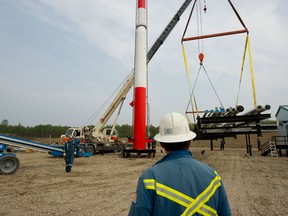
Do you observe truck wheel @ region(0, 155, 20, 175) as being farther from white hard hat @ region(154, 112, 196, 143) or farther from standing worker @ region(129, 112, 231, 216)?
standing worker @ region(129, 112, 231, 216)

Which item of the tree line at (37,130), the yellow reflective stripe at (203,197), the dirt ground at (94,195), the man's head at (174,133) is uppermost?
the tree line at (37,130)

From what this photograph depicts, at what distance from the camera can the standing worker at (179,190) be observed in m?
1.54

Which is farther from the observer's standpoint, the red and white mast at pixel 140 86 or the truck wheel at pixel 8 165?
the red and white mast at pixel 140 86

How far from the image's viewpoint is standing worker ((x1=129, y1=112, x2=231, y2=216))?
154 centimetres

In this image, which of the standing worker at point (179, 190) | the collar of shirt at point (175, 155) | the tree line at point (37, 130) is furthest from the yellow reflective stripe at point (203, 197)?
the tree line at point (37, 130)

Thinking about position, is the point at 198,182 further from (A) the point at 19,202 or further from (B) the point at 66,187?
(B) the point at 66,187

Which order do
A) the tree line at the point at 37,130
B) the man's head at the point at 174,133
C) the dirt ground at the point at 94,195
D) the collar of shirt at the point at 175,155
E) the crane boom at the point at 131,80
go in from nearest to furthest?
1. the collar of shirt at the point at 175,155
2. the man's head at the point at 174,133
3. the dirt ground at the point at 94,195
4. the crane boom at the point at 131,80
5. the tree line at the point at 37,130

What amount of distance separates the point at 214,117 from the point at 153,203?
9.15 meters

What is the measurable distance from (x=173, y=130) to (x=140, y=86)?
592 inches

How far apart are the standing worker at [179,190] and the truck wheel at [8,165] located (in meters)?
9.98

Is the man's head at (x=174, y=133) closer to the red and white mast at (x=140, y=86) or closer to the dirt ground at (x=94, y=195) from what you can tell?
the dirt ground at (x=94, y=195)

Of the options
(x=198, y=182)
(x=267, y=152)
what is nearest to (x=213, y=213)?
(x=198, y=182)

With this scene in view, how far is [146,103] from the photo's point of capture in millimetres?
17391

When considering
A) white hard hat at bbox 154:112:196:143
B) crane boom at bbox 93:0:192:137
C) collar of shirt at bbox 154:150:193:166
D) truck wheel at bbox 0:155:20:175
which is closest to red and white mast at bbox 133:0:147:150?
crane boom at bbox 93:0:192:137
